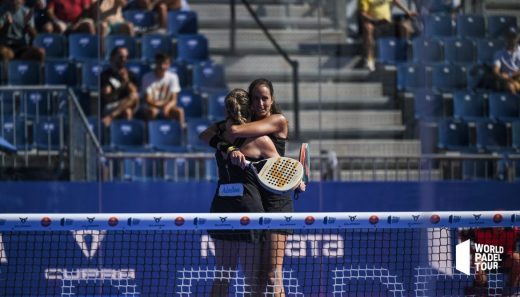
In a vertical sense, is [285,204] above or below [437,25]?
below

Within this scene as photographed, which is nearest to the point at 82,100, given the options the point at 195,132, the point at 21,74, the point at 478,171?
the point at 21,74

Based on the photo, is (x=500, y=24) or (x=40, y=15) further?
(x=500, y=24)

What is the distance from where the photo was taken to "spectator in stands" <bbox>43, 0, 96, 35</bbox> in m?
7.48

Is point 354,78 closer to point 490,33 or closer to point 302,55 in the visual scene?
point 302,55

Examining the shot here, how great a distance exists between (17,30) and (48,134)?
808mm

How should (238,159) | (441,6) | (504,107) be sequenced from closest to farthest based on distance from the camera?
1. (238,159)
2. (441,6)
3. (504,107)

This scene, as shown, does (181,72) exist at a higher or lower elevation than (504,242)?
higher

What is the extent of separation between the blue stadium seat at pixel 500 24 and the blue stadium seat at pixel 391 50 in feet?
2.14

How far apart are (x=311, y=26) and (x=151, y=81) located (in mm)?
1304

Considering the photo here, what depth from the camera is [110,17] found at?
7.53 metres

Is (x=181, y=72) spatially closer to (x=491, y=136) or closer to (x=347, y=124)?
(x=347, y=124)

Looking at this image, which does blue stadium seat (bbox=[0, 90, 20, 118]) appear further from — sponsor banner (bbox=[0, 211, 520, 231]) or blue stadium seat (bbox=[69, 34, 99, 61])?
sponsor banner (bbox=[0, 211, 520, 231])

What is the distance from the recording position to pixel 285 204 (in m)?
5.49

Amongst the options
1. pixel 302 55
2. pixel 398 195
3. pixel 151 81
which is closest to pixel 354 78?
pixel 302 55
